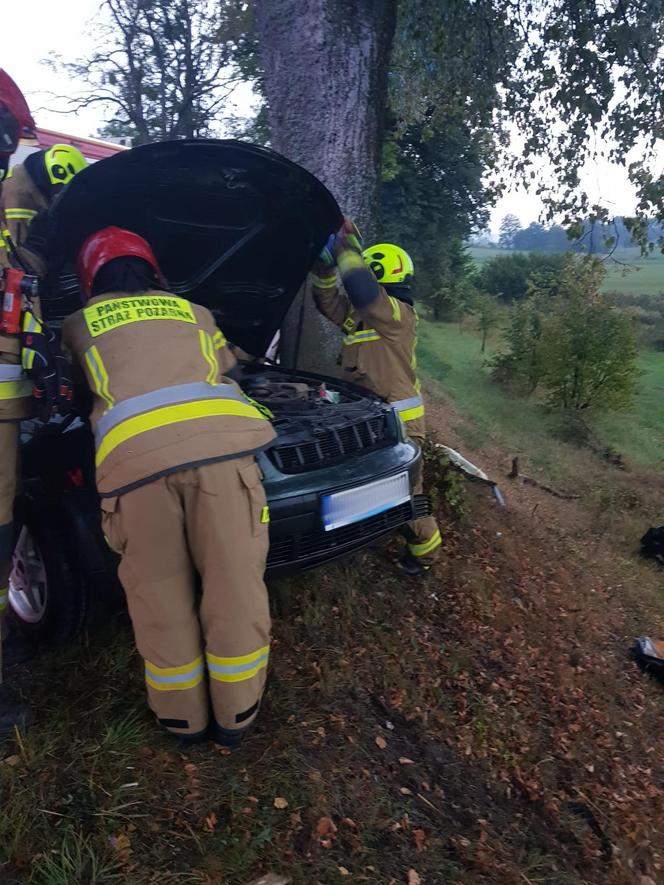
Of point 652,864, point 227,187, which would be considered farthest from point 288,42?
point 652,864

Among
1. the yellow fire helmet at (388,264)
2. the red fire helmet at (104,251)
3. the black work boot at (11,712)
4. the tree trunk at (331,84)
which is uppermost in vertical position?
the tree trunk at (331,84)

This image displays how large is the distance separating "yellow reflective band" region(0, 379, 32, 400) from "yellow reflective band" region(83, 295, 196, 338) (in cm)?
34

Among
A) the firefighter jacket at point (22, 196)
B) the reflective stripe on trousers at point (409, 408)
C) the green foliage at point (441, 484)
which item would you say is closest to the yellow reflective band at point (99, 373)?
the firefighter jacket at point (22, 196)

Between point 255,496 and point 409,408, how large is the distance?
6.50ft

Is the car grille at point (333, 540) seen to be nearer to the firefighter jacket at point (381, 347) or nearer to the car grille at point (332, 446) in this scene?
the car grille at point (332, 446)

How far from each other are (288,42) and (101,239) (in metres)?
2.47

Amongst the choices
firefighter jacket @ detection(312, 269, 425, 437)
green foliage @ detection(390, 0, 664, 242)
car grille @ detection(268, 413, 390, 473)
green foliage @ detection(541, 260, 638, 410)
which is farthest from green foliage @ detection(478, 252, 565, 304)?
car grille @ detection(268, 413, 390, 473)

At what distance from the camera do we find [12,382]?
92.7 inches

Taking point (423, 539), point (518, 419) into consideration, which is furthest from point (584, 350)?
point (423, 539)

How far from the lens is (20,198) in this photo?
3.46 m

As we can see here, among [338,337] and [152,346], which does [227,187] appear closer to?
[152,346]

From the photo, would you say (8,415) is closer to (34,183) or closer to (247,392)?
(247,392)

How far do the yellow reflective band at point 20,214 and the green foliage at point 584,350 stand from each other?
504 inches

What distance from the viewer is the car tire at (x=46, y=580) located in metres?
2.62
